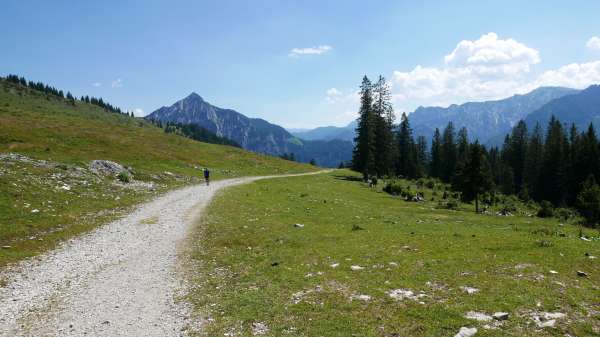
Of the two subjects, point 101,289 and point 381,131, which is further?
point 381,131

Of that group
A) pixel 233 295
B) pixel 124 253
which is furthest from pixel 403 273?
pixel 124 253

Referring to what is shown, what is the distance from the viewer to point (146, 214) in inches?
959

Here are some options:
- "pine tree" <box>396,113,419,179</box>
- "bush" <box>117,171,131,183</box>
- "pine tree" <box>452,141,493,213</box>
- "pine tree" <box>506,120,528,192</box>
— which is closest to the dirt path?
"bush" <box>117,171,131,183</box>

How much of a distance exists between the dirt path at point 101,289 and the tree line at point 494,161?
4315 cm

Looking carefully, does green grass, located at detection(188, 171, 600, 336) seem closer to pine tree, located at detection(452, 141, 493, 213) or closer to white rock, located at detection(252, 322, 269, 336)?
white rock, located at detection(252, 322, 269, 336)

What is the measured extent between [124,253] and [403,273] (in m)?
12.6

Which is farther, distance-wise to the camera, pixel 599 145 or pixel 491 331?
pixel 599 145

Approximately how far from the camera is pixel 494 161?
417ft

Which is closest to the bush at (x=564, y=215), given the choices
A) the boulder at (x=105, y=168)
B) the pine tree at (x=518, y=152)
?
the boulder at (x=105, y=168)

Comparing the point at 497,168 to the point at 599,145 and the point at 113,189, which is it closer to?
the point at 599,145

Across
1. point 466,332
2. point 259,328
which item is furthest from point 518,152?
point 259,328

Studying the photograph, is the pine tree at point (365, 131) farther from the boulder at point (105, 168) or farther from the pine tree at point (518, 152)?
the pine tree at point (518, 152)

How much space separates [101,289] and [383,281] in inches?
384

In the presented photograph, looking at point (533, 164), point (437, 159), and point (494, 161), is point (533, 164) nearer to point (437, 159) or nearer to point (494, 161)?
point (494, 161)
